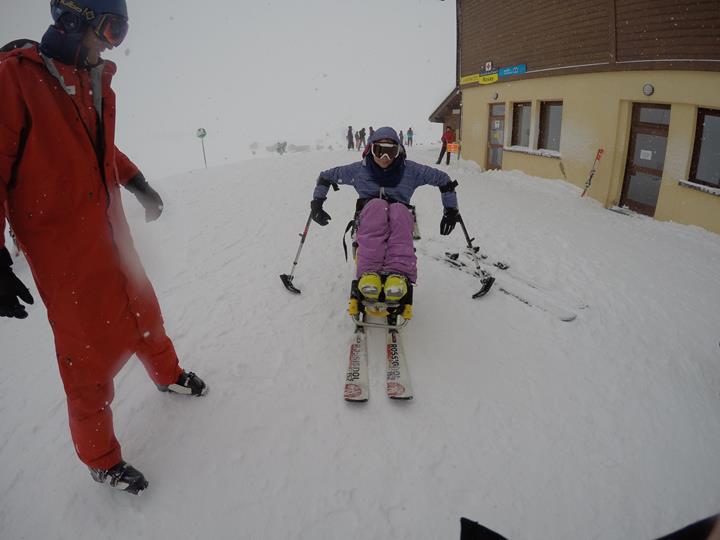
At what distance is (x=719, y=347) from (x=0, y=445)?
573 centimetres

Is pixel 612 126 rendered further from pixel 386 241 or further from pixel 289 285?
pixel 289 285

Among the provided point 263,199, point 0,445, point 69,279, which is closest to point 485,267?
point 69,279

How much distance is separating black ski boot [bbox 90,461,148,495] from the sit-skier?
189 cm

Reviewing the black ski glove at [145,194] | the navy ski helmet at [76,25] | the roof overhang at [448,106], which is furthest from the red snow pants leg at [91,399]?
the roof overhang at [448,106]

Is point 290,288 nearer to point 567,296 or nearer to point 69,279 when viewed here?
point 69,279

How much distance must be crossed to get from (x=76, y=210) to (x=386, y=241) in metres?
2.26

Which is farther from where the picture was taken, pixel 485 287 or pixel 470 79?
pixel 470 79

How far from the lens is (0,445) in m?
2.43

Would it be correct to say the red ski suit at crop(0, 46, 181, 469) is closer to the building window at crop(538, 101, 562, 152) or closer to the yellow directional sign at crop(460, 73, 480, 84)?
the building window at crop(538, 101, 562, 152)

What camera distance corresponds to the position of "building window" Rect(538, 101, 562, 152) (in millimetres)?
10938

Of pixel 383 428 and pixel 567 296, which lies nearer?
pixel 383 428

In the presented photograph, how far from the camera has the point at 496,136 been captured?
1387 cm

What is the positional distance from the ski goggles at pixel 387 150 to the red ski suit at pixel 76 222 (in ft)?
6.94

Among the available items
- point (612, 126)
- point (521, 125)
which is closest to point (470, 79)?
point (521, 125)
